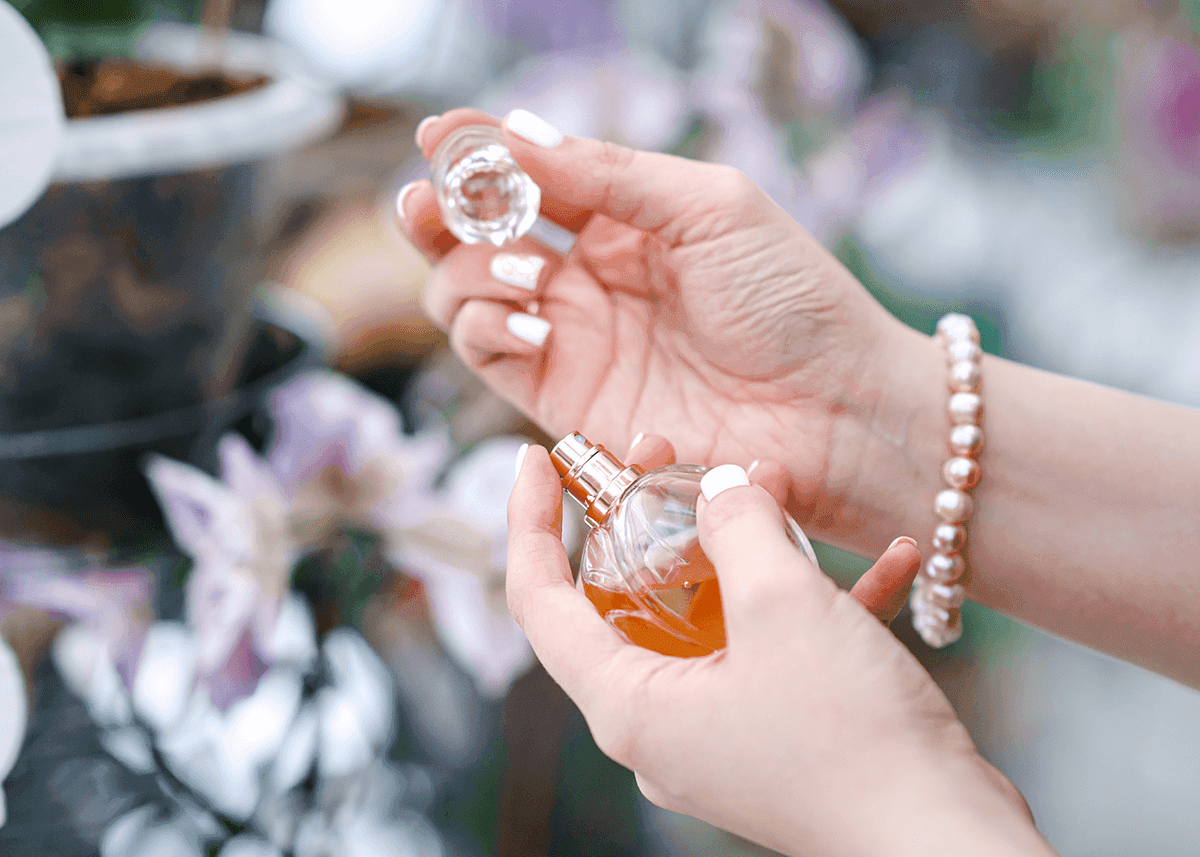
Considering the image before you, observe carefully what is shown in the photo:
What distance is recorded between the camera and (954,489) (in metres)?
0.73

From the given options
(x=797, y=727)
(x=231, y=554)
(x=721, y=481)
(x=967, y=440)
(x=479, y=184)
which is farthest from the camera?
(x=231, y=554)

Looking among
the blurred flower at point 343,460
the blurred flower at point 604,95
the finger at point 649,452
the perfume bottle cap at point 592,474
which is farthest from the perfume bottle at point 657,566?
the blurred flower at point 604,95

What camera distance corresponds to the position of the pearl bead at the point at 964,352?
2.40 ft

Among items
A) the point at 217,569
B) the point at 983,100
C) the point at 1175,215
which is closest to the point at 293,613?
the point at 217,569

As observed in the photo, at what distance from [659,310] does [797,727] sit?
478 millimetres

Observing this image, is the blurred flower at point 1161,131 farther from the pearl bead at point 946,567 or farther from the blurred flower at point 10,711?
the blurred flower at point 10,711

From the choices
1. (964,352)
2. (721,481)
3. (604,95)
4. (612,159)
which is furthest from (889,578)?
(604,95)

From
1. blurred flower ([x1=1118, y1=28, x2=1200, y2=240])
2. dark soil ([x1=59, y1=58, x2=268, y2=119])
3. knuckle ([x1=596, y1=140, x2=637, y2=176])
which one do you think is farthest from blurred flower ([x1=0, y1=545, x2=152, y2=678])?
blurred flower ([x1=1118, y1=28, x2=1200, y2=240])

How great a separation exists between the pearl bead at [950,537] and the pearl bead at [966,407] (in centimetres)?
10

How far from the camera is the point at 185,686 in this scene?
0.80m

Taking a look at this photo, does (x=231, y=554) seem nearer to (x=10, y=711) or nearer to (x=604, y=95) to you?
(x=10, y=711)

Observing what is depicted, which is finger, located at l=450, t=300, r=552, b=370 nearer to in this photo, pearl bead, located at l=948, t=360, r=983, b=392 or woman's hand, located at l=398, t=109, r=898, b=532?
woman's hand, located at l=398, t=109, r=898, b=532

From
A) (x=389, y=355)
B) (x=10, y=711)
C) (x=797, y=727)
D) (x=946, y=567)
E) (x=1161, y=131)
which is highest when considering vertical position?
(x=1161, y=131)

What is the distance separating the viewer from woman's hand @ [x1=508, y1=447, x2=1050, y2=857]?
1.19ft
